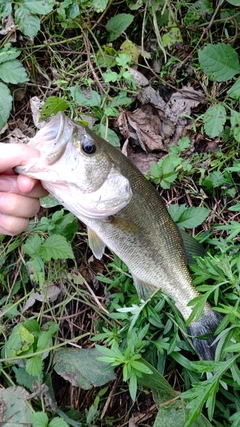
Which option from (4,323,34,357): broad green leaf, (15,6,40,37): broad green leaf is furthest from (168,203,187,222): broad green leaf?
(15,6,40,37): broad green leaf

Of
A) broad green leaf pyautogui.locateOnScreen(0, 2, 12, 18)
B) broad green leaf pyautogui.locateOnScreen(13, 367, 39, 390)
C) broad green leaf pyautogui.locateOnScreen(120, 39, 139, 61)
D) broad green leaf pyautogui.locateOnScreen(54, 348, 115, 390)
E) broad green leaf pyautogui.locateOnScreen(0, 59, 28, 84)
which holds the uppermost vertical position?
broad green leaf pyautogui.locateOnScreen(0, 2, 12, 18)

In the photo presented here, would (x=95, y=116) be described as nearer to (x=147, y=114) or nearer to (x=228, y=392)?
(x=147, y=114)

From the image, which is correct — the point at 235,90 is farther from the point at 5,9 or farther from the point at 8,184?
the point at 5,9

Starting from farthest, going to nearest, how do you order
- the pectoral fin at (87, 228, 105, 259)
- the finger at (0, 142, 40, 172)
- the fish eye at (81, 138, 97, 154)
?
the pectoral fin at (87, 228, 105, 259)
the fish eye at (81, 138, 97, 154)
the finger at (0, 142, 40, 172)

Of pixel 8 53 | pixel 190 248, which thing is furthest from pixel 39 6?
pixel 190 248

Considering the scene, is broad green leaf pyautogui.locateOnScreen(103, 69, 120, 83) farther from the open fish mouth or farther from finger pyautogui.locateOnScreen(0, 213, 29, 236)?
finger pyautogui.locateOnScreen(0, 213, 29, 236)
